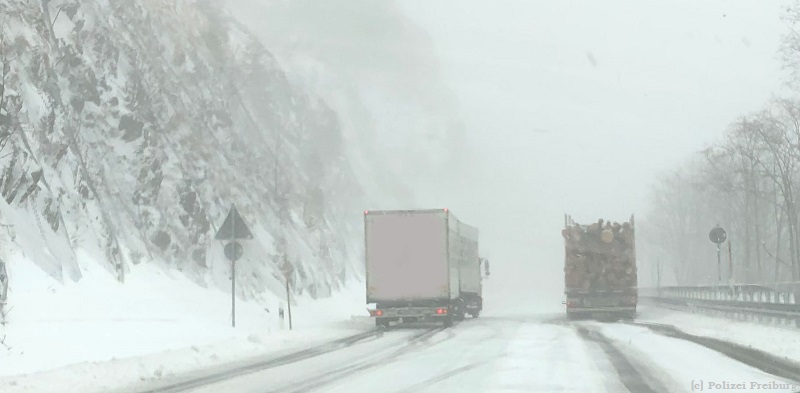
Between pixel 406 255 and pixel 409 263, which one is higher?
pixel 406 255

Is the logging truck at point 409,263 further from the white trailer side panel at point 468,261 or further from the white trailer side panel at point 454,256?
the white trailer side panel at point 468,261

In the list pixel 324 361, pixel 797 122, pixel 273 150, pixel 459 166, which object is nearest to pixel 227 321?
pixel 324 361

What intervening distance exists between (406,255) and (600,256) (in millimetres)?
9568

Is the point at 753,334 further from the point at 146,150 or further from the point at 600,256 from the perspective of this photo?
the point at 146,150

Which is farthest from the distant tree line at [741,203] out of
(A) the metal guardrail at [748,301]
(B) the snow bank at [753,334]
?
(B) the snow bank at [753,334]

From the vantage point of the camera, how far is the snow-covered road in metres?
13.3

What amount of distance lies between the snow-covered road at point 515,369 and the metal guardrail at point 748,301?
502 cm

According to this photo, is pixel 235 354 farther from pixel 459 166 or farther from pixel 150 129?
pixel 459 166

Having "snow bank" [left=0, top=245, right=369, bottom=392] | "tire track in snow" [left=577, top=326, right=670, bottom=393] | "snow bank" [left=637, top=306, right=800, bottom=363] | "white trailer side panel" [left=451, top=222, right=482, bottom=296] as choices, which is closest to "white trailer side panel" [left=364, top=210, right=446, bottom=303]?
"snow bank" [left=0, top=245, right=369, bottom=392]

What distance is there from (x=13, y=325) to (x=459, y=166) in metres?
90.9

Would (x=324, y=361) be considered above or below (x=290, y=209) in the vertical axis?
below

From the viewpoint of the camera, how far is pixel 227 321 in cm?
2756

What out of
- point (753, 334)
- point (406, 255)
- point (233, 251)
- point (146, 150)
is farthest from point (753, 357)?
point (146, 150)

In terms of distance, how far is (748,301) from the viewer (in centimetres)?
3172
